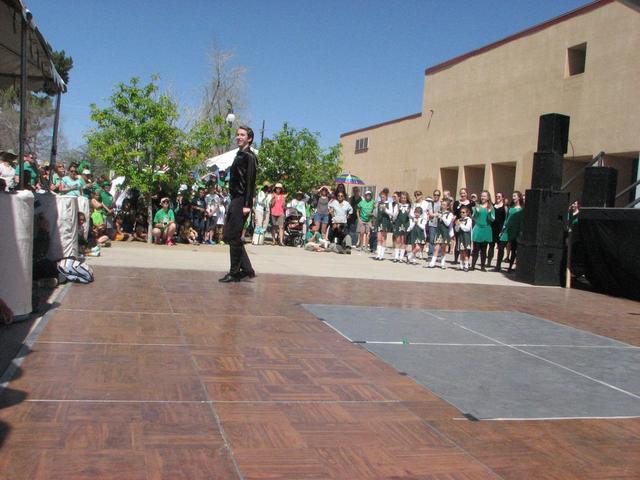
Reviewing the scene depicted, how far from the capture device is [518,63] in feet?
67.4

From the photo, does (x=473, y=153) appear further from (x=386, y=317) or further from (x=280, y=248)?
(x=386, y=317)

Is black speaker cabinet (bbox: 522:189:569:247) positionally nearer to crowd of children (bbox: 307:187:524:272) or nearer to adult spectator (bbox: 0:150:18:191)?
crowd of children (bbox: 307:187:524:272)

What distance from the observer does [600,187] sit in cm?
1205

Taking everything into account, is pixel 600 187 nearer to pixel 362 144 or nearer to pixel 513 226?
pixel 513 226

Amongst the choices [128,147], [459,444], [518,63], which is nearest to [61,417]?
[459,444]

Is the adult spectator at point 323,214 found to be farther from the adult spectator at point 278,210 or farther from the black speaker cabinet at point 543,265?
the black speaker cabinet at point 543,265

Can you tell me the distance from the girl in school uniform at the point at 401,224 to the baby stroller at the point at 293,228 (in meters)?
3.96

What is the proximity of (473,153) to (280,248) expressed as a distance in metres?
9.68

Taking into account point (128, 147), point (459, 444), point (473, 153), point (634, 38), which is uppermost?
point (634, 38)

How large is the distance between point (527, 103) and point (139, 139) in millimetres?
12002

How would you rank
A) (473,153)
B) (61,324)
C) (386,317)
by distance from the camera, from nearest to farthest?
(61,324), (386,317), (473,153)

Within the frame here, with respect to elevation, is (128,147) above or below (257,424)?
above

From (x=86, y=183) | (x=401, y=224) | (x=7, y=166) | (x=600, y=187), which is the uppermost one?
(x=600, y=187)

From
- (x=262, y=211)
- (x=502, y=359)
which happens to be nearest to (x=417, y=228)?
(x=262, y=211)
